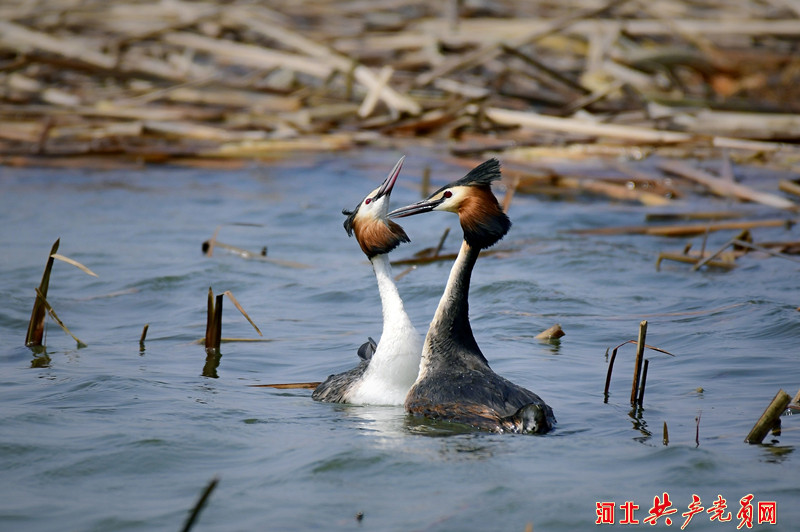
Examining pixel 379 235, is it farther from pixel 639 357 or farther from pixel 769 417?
pixel 769 417

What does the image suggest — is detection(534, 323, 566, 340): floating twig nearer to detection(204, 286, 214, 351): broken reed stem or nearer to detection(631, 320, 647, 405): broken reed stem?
detection(631, 320, 647, 405): broken reed stem

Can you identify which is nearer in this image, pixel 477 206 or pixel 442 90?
pixel 477 206

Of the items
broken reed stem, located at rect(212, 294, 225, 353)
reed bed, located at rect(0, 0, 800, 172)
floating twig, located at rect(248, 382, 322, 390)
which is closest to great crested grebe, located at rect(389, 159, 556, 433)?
floating twig, located at rect(248, 382, 322, 390)

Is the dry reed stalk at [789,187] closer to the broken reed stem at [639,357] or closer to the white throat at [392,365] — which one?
the broken reed stem at [639,357]

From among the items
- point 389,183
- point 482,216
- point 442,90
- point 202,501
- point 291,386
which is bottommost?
point 291,386

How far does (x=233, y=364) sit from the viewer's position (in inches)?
265

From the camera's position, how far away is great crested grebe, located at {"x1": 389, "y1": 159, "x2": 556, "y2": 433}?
17.0 feet

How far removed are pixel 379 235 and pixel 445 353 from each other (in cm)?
85

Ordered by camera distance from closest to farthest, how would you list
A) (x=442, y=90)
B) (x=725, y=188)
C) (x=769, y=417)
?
(x=769, y=417) → (x=725, y=188) → (x=442, y=90)

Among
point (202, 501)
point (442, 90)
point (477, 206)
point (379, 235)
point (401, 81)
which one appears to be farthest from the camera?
point (401, 81)

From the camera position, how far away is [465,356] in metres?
5.55

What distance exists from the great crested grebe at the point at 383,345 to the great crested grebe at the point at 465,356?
0.16 m

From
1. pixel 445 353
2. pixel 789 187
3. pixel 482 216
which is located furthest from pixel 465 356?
pixel 789 187

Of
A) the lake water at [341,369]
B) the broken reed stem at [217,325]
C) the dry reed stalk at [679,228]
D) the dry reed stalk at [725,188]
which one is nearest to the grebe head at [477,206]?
the lake water at [341,369]
